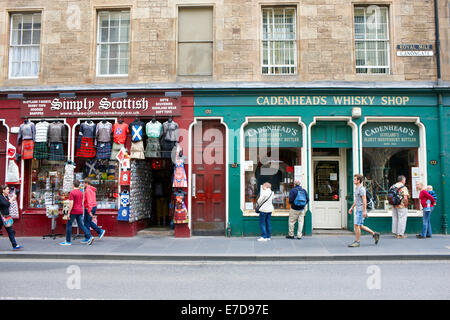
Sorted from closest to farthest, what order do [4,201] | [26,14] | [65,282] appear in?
[65,282], [4,201], [26,14]

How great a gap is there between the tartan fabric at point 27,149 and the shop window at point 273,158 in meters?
7.53

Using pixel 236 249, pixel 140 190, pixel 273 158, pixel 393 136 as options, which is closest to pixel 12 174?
pixel 140 190

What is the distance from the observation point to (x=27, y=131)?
12.0 m

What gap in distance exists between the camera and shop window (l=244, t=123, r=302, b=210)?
39.5 ft

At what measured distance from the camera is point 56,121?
12.2 metres

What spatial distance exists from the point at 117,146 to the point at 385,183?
372 inches

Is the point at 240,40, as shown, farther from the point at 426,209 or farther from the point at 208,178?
the point at 426,209

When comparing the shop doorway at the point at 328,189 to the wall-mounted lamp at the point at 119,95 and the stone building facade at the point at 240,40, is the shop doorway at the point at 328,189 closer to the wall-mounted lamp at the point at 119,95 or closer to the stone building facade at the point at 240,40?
the stone building facade at the point at 240,40

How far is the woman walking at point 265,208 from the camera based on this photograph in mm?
10742

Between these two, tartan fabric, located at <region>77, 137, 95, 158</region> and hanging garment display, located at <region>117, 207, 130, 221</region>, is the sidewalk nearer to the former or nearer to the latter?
hanging garment display, located at <region>117, 207, 130, 221</region>

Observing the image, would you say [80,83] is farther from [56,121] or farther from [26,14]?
[26,14]

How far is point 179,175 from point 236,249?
3337 millimetres

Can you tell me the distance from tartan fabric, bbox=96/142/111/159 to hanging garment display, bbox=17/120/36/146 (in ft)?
7.90

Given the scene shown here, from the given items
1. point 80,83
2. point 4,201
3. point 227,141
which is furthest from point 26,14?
point 227,141
